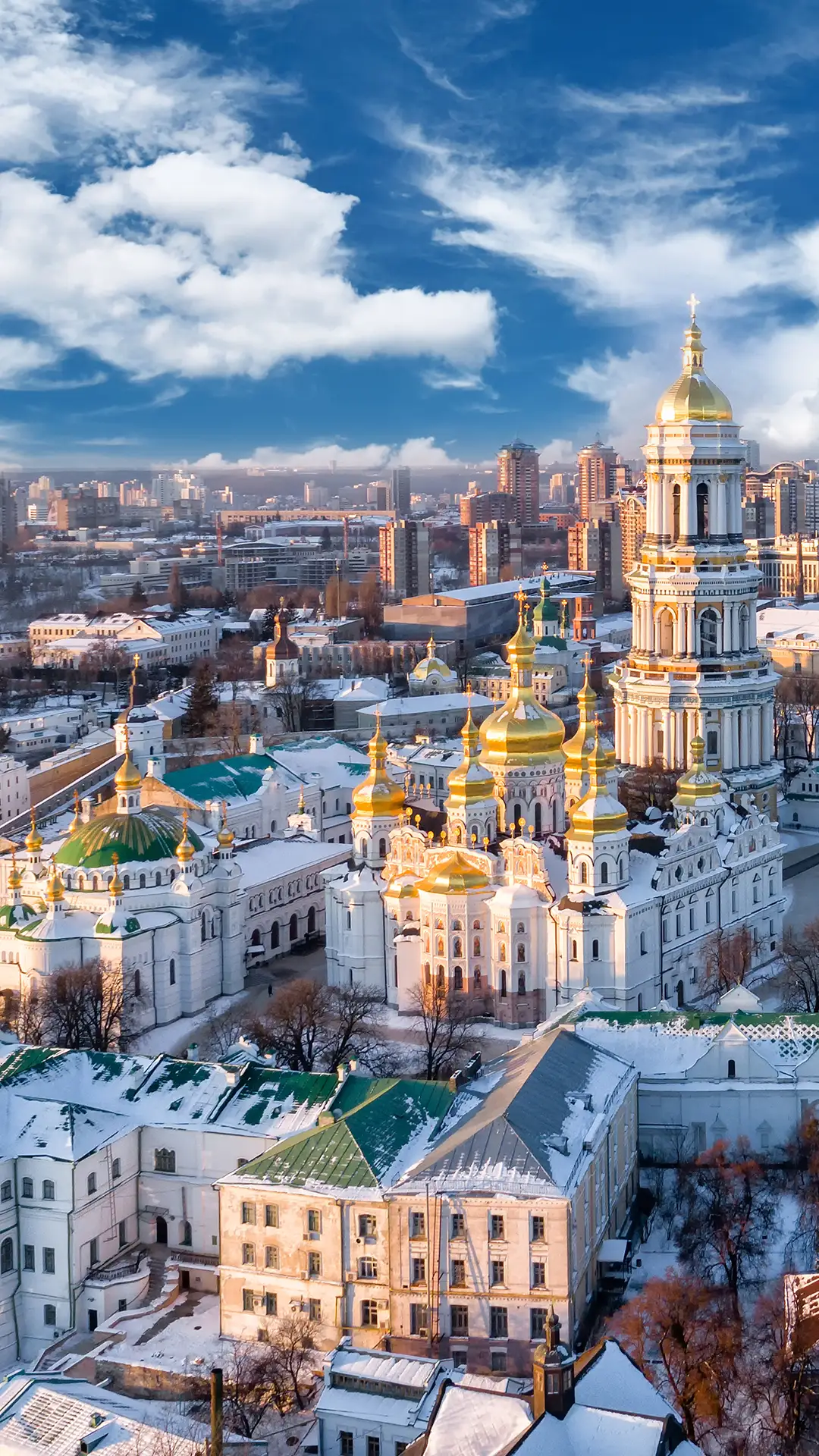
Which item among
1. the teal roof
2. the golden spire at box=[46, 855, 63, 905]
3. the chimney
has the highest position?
the golden spire at box=[46, 855, 63, 905]

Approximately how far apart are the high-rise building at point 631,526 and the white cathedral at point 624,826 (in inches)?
1438

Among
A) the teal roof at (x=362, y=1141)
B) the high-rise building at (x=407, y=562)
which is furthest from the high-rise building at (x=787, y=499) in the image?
the teal roof at (x=362, y=1141)

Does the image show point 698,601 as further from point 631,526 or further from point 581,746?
point 631,526

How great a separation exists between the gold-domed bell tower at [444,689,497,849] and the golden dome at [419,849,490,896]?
0.66 meters

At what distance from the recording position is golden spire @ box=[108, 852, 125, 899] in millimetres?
20156

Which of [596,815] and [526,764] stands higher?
[526,764]

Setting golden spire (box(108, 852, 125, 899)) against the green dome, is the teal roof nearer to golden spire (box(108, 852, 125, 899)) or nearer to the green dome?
golden spire (box(108, 852, 125, 899))

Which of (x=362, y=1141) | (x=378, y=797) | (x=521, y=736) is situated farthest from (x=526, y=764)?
(x=362, y=1141)

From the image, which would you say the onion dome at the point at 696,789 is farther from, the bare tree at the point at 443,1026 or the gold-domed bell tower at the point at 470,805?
the bare tree at the point at 443,1026

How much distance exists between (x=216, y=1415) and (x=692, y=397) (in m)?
17.2

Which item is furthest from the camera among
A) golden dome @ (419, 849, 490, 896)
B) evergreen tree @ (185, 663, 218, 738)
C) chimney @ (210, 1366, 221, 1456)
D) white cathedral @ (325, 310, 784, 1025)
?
evergreen tree @ (185, 663, 218, 738)

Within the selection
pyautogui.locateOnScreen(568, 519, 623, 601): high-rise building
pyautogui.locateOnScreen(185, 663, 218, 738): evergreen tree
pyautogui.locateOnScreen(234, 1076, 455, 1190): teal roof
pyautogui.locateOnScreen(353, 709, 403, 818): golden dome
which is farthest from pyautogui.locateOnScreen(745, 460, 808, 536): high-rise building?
pyautogui.locateOnScreen(234, 1076, 455, 1190): teal roof

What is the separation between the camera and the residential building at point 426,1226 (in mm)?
13062

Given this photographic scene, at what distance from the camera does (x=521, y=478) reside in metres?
102
